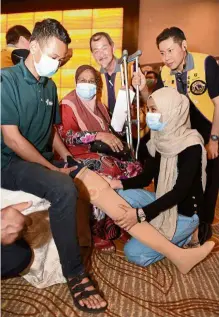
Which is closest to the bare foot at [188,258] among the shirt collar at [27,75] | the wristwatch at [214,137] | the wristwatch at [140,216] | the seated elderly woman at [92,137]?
the wristwatch at [140,216]

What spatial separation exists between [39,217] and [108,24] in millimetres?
3245

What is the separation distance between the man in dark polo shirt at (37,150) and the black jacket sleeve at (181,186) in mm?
393

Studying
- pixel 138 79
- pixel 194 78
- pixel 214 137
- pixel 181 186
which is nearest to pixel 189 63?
pixel 194 78

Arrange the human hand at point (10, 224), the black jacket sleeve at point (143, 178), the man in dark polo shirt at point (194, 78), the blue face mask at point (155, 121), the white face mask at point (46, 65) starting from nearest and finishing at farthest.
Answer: the human hand at point (10, 224), the white face mask at point (46, 65), the blue face mask at point (155, 121), the black jacket sleeve at point (143, 178), the man in dark polo shirt at point (194, 78)

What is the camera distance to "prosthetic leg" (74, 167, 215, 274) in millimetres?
1474

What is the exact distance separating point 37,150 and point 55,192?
0.25 meters

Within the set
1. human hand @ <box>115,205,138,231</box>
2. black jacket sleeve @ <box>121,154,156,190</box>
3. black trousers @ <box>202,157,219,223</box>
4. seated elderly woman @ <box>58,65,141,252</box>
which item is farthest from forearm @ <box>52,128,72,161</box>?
black trousers @ <box>202,157,219,223</box>

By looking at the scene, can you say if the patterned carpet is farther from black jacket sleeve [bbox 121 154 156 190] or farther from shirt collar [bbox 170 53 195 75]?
shirt collar [bbox 170 53 195 75]

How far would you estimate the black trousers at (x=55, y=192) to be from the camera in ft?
3.99

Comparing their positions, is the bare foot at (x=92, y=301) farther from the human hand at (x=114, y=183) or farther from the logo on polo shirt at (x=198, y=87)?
the logo on polo shirt at (x=198, y=87)

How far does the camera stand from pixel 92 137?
178cm

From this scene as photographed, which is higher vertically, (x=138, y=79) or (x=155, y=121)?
(x=138, y=79)

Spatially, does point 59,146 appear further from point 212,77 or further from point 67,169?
point 212,77

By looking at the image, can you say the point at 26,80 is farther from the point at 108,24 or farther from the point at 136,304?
the point at 108,24
